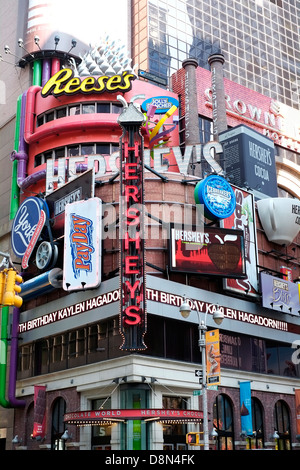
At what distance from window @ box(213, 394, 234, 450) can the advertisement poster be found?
7.74m

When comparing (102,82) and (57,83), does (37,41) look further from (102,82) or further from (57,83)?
(102,82)

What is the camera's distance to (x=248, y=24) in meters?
84.9

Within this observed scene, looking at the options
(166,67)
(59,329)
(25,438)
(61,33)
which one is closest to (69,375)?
(59,329)

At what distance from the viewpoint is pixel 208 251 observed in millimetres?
40625

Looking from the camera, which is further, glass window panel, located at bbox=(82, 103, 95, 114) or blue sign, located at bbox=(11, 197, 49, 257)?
glass window panel, located at bbox=(82, 103, 95, 114)

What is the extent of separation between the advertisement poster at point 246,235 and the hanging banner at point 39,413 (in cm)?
1479

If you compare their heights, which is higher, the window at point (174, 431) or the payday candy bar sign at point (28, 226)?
the payday candy bar sign at point (28, 226)

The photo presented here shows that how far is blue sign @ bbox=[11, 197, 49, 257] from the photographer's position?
4525cm

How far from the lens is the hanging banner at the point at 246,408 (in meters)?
39.1

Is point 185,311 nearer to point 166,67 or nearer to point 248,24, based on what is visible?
point 166,67

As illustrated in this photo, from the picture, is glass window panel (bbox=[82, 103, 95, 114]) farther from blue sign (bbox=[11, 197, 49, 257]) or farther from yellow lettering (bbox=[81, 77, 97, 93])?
blue sign (bbox=[11, 197, 49, 257])

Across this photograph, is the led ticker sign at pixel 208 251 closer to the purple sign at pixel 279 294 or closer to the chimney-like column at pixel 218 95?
the purple sign at pixel 279 294

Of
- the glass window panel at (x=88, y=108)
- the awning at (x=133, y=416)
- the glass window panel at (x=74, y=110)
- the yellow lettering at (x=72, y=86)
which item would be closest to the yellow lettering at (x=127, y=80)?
the glass window panel at (x=88, y=108)

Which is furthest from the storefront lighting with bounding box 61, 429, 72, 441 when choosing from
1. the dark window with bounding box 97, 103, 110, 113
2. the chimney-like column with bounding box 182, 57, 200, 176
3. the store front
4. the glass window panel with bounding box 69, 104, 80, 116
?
the glass window panel with bounding box 69, 104, 80, 116
